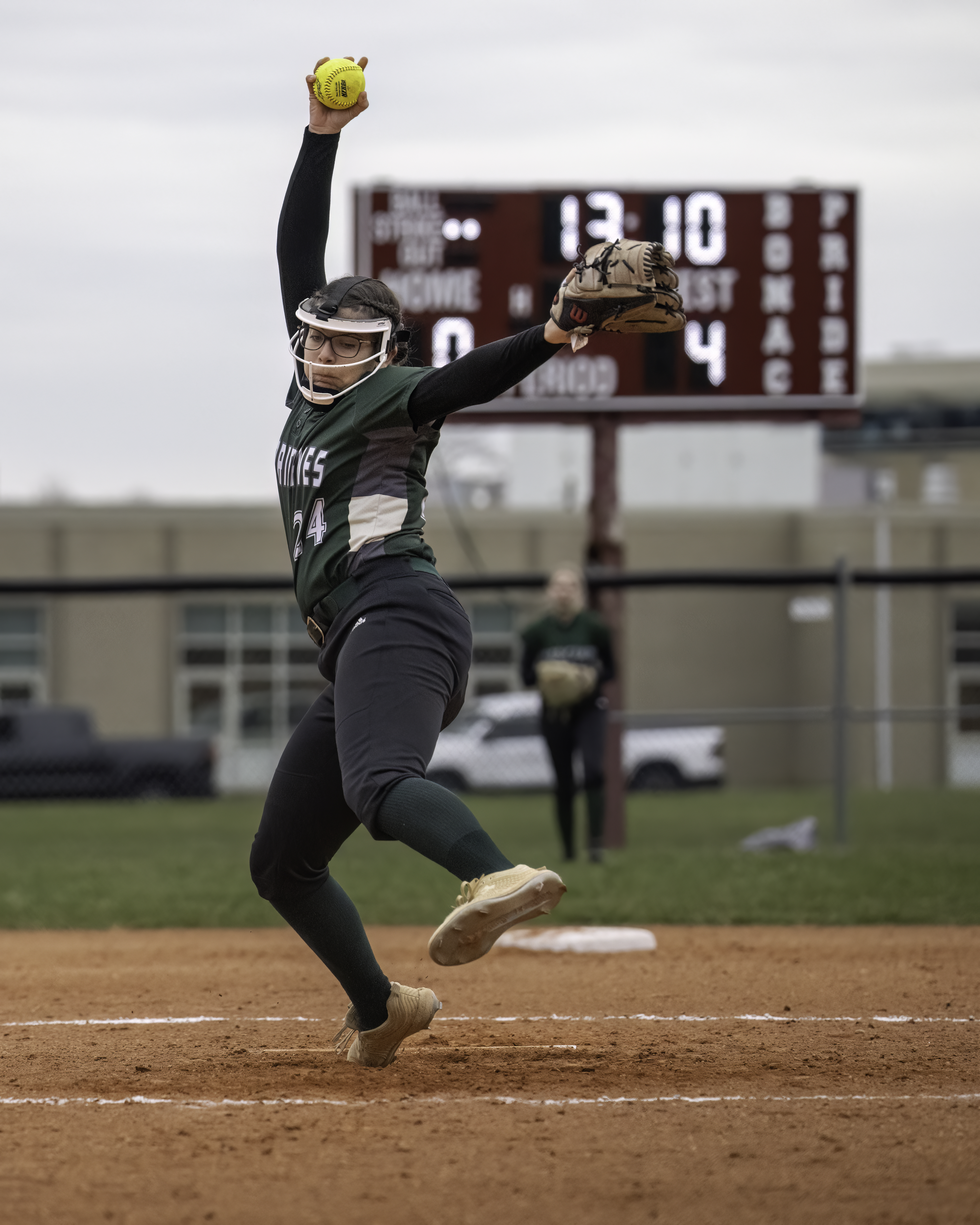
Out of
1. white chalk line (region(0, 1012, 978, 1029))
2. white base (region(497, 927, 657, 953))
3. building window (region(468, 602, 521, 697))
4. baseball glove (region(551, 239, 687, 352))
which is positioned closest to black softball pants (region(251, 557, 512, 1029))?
baseball glove (region(551, 239, 687, 352))

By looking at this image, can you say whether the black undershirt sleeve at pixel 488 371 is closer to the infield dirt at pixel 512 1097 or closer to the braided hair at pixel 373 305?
the braided hair at pixel 373 305

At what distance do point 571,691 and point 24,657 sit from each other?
1965cm

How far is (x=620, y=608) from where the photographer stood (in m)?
12.3

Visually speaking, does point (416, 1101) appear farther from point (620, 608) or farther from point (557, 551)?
point (557, 551)

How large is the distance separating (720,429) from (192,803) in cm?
2440

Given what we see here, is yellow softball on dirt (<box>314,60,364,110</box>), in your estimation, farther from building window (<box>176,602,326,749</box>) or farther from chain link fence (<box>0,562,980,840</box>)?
building window (<box>176,602,326,749</box>)

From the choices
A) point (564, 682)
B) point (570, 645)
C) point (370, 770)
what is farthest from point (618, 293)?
point (570, 645)

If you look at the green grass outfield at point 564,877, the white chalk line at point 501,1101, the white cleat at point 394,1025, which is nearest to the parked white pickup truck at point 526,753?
the green grass outfield at point 564,877

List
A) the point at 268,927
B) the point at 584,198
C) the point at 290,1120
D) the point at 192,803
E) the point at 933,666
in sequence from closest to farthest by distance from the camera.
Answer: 1. the point at 290,1120
2. the point at 268,927
3. the point at 584,198
4. the point at 192,803
5. the point at 933,666

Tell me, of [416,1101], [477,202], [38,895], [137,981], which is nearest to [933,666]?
[477,202]

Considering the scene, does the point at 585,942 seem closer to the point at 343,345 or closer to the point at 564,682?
the point at 564,682

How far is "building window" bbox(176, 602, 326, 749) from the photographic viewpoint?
1053 inches

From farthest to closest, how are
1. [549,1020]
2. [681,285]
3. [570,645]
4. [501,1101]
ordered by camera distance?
[681,285], [570,645], [549,1020], [501,1101]

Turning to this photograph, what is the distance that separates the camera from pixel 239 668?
27.3 meters
